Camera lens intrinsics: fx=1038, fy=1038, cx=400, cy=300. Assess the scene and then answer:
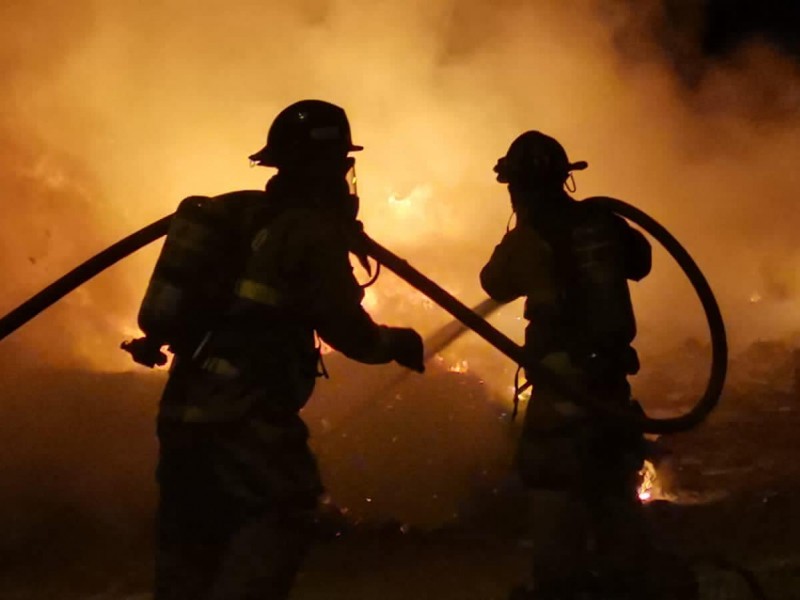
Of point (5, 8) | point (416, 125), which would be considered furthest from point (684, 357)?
point (5, 8)

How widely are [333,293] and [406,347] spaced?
0.39 m

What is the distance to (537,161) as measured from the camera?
400cm

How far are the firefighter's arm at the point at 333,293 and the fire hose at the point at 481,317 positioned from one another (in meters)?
0.34

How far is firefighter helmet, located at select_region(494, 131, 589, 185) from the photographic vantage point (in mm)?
3996

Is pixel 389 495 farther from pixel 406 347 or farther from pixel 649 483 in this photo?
pixel 406 347

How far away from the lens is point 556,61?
35.5 feet

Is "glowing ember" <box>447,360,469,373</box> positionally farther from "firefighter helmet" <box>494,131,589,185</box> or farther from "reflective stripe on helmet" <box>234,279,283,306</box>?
"reflective stripe on helmet" <box>234,279,283,306</box>

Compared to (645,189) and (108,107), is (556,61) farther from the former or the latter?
(108,107)

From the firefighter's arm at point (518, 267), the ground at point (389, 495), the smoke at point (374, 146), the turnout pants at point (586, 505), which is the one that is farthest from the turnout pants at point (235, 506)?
the smoke at point (374, 146)

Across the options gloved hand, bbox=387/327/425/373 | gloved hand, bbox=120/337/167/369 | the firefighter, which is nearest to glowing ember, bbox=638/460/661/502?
the firefighter

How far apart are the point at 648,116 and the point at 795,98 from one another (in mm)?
1909

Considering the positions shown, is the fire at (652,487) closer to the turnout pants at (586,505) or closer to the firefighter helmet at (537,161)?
the turnout pants at (586,505)

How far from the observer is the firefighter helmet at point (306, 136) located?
3.19m

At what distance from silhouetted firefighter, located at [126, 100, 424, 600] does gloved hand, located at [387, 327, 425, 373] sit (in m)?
0.12
